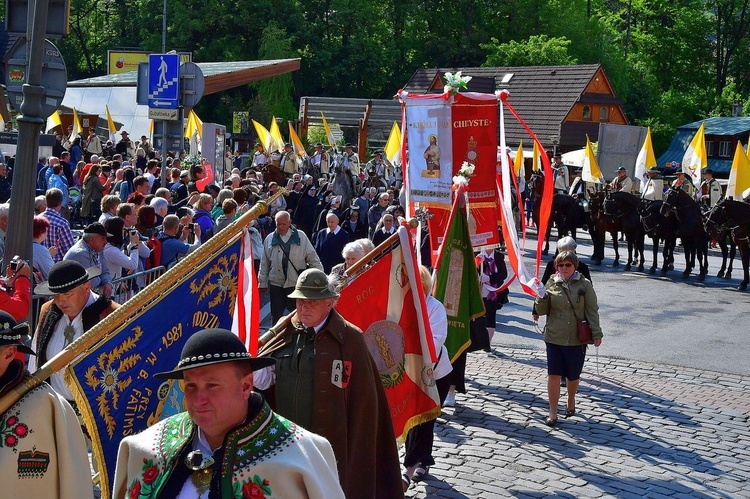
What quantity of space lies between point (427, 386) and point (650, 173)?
19.3 metres

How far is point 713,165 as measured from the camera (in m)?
55.0

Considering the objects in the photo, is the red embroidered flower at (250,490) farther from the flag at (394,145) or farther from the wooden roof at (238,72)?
the wooden roof at (238,72)

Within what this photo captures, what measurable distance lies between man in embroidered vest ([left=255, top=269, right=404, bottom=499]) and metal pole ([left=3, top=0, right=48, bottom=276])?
3442 millimetres

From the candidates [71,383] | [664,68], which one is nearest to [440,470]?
[71,383]

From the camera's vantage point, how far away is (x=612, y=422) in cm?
1039

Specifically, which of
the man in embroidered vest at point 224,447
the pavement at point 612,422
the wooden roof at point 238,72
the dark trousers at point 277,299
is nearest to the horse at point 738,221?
the pavement at point 612,422

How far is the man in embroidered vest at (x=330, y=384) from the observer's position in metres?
5.47

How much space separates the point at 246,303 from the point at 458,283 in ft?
12.0

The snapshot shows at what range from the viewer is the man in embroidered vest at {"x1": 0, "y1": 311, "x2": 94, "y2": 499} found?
3898mm

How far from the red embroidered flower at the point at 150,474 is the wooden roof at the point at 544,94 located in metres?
47.6

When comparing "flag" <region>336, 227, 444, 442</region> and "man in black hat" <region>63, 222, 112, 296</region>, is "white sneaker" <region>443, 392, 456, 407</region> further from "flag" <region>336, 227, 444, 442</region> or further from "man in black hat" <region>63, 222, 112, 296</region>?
"man in black hat" <region>63, 222, 112, 296</region>

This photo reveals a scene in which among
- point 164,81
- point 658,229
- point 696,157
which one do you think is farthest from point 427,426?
point 696,157

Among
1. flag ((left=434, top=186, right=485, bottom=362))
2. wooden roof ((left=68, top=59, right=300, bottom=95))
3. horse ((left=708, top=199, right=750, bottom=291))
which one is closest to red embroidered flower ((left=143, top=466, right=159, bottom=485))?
flag ((left=434, top=186, right=485, bottom=362))

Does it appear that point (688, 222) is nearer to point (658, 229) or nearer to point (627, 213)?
point (658, 229)
